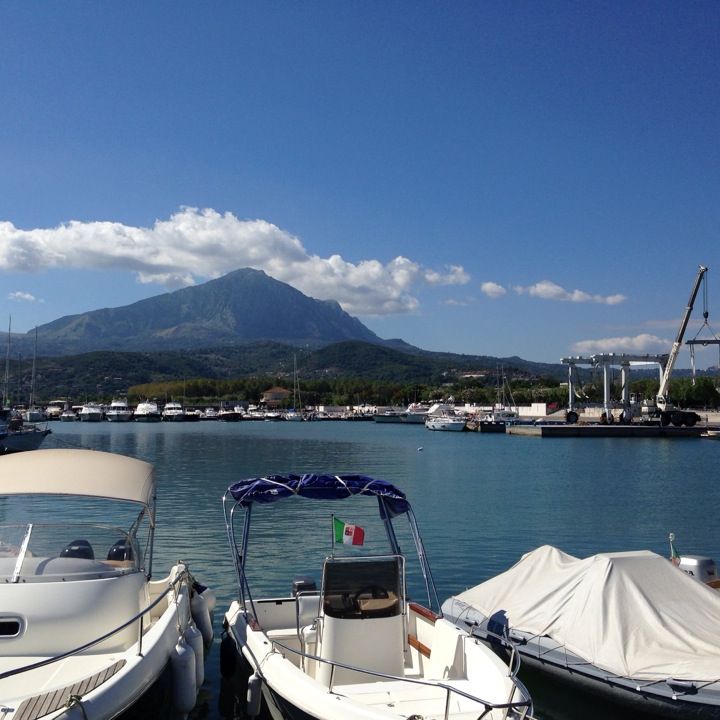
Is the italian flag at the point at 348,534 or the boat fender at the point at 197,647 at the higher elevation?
the italian flag at the point at 348,534

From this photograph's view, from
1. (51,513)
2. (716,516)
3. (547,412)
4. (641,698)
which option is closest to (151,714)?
(641,698)

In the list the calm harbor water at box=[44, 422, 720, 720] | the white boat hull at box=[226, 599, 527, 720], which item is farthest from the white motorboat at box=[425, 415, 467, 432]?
the white boat hull at box=[226, 599, 527, 720]

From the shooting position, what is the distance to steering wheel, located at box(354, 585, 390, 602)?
35.5ft

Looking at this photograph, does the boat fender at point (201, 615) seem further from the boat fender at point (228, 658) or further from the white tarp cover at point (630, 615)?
the white tarp cover at point (630, 615)

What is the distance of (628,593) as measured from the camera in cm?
1218

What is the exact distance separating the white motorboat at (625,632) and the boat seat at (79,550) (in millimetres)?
6238

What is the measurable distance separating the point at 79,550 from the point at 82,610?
1.41m

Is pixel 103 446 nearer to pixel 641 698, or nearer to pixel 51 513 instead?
pixel 51 513

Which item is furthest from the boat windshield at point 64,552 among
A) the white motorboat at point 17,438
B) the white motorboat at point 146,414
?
the white motorboat at point 146,414

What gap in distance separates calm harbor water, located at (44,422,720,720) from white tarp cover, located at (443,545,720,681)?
0.96 metres

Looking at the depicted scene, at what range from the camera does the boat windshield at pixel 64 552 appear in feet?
34.6

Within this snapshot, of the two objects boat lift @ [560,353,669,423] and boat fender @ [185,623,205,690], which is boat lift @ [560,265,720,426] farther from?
boat fender @ [185,623,205,690]

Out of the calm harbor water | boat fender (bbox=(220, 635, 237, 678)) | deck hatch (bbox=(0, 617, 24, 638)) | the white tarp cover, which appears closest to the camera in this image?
deck hatch (bbox=(0, 617, 24, 638))

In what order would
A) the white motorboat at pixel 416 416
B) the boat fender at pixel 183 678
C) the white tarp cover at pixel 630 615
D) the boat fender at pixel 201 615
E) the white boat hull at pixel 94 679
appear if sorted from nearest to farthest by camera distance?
the white boat hull at pixel 94 679 → the boat fender at pixel 183 678 → the white tarp cover at pixel 630 615 → the boat fender at pixel 201 615 → the white motorboat at pixel 416 416
